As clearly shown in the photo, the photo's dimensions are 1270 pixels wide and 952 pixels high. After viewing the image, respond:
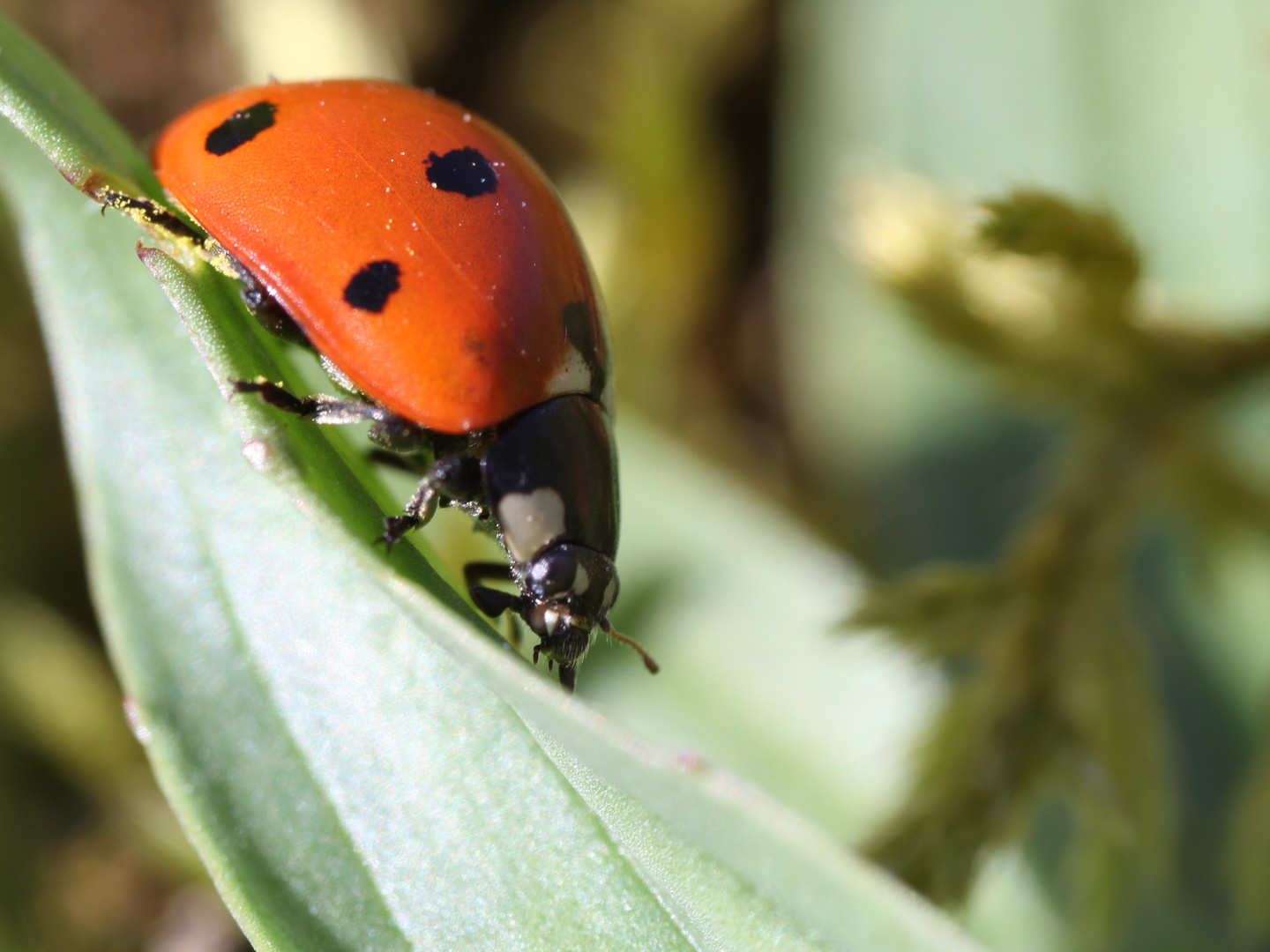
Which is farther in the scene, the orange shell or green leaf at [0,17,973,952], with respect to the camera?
the orange shell

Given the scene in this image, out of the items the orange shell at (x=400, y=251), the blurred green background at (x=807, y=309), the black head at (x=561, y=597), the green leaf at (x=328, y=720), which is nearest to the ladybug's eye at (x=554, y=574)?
the black head at (x=561, y=597)

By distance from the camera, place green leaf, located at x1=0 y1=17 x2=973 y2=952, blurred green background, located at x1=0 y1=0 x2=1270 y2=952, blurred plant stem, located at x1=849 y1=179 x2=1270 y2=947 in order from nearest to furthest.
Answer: green leaf, located at x1=0 y1=17 x2=973 y2=952 < blurred plant stem, located at x1=849 y1=179 x2=1270 y2=947 < blurred green background, located at x1=0 y1=0 x2=1270 y2=952

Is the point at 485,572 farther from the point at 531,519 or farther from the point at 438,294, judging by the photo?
the point at 438,294

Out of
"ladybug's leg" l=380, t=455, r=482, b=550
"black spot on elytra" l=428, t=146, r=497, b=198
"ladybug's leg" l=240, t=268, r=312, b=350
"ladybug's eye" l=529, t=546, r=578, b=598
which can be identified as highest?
"black spot on elytra" l=428, t=146, r=497, b=198

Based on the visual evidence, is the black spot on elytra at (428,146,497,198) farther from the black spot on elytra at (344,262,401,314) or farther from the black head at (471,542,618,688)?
the black head at (471,542,618,688)

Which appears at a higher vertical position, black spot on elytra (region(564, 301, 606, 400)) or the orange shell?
the orange shell

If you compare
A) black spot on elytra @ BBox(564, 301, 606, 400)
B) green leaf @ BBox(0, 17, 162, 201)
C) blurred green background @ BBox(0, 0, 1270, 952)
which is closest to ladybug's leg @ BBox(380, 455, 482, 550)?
black spot on elytra @ BBox(564, 301, 606, 400)
